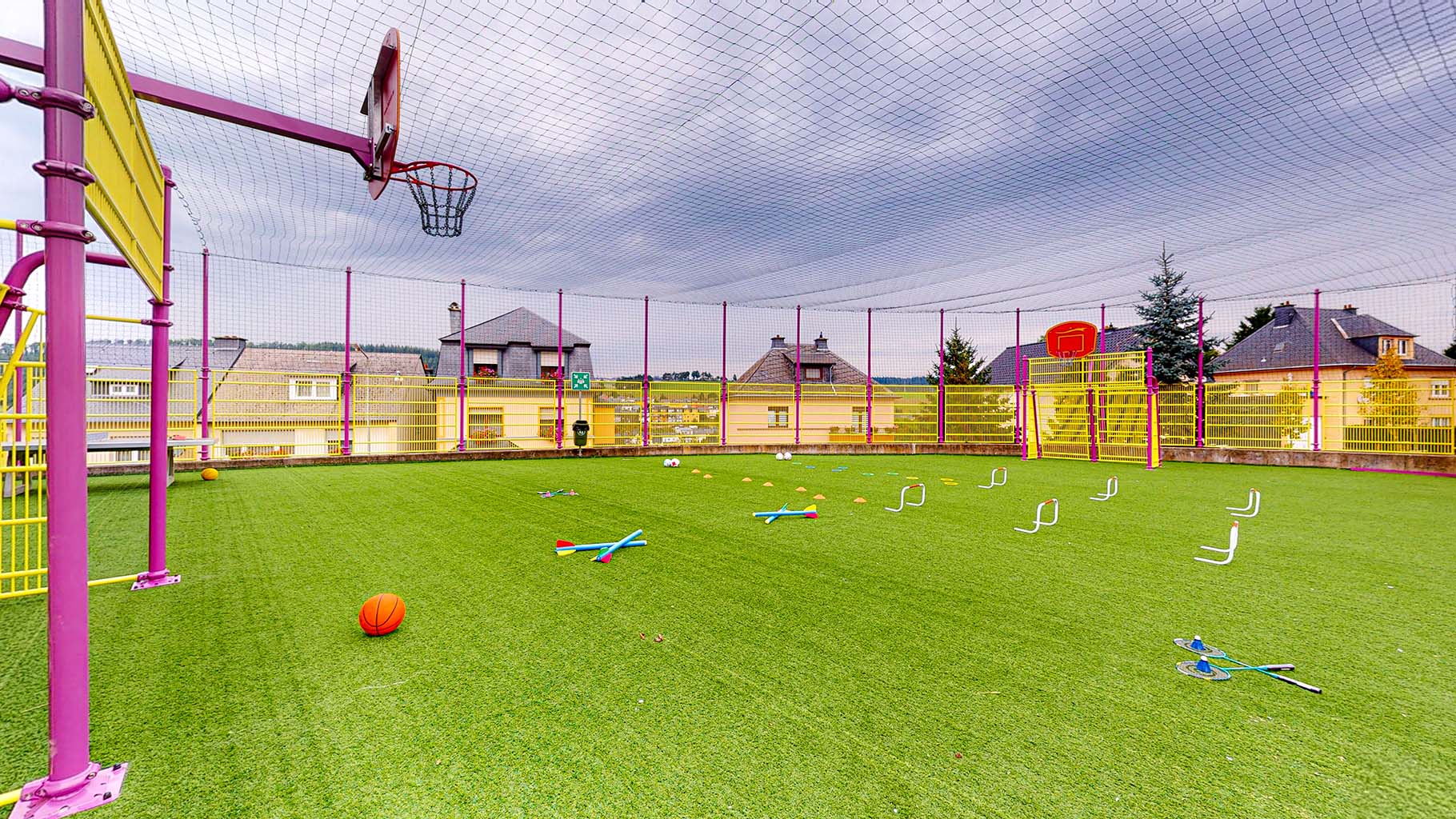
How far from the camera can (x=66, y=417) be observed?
5.13 ft

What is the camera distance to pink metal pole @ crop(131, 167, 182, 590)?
323cm

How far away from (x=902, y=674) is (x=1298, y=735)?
3.92ft

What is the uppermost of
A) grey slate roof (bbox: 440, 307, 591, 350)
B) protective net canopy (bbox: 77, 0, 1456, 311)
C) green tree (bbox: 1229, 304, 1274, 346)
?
green tree (bbox: 1229, 304, 1274, 346)

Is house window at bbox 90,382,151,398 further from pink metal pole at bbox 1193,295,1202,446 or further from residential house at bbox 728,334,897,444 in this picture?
pink metal pole at bbox 1193,295,1202,446

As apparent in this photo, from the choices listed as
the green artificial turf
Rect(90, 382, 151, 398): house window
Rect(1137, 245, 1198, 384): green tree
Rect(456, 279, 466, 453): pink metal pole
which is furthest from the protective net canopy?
Rect(1137, 245, 1198, 384): green tree

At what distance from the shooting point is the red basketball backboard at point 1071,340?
12.8 meters

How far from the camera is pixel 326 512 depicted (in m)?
5.34

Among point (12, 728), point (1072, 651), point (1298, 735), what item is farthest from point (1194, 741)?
point (12, 728)

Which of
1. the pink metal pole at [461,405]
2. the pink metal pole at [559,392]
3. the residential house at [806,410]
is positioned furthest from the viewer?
the residential house at [806,410]

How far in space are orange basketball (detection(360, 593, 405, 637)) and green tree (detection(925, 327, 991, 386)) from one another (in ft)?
87.9

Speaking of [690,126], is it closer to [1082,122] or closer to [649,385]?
[1082,122]

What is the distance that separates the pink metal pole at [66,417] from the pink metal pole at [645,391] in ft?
35.8

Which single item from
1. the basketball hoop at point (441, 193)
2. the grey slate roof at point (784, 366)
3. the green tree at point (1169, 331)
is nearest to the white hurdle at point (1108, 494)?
the grey slate roof at point (784, 366)

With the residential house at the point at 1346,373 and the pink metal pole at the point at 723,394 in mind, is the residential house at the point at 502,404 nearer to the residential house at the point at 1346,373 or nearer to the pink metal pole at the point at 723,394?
the pink metal pole at the point at 723,394
